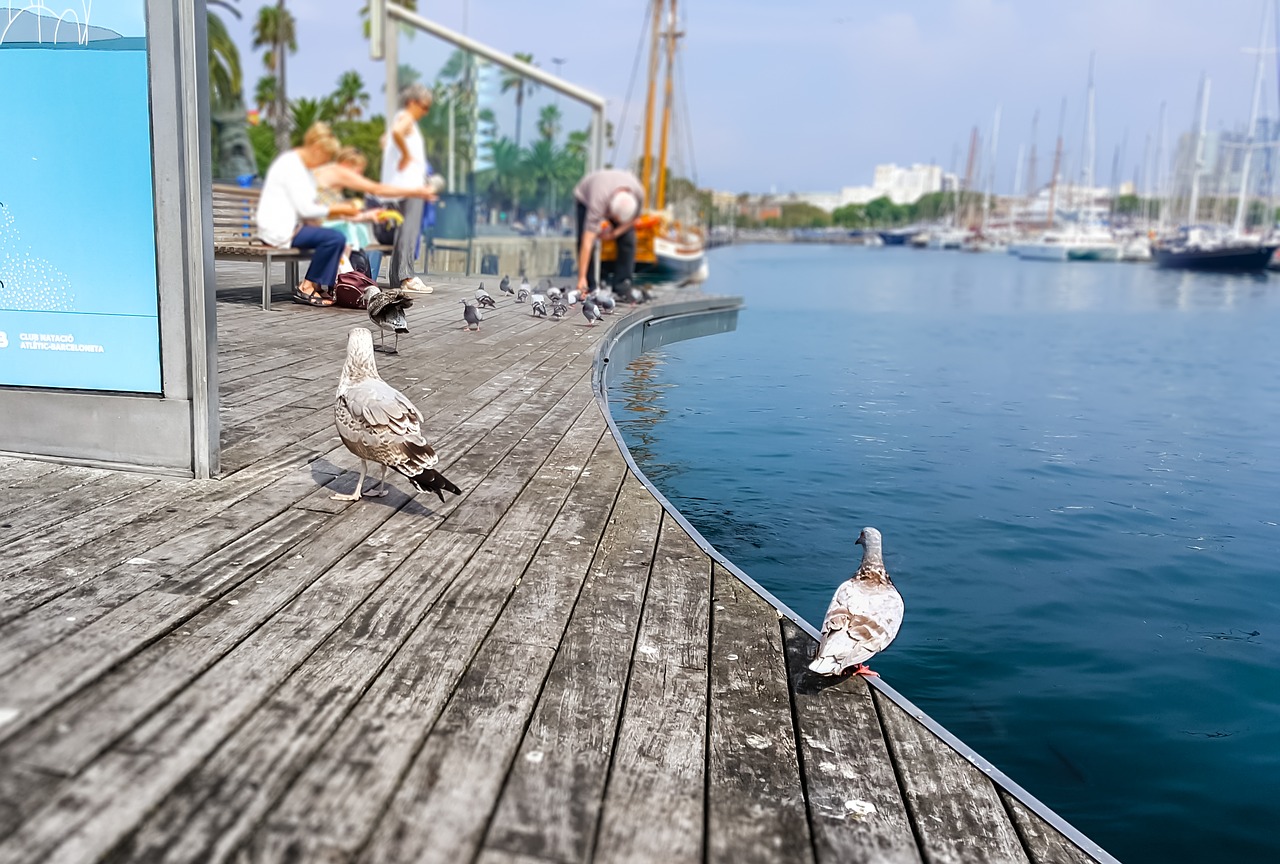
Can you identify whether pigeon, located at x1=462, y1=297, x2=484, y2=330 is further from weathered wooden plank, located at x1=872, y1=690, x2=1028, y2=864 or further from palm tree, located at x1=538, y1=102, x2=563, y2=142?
weathered wooden plank, located at x1=872, y1=690, x2=1028, y2=864

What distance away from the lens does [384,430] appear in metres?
3.74

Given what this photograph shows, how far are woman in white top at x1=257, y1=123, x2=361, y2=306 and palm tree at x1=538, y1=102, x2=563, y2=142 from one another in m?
4.68

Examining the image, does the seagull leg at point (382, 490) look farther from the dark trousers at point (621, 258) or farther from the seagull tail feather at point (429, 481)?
the dark trousers at point (621, 258)

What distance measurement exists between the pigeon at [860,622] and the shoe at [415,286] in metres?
8.63

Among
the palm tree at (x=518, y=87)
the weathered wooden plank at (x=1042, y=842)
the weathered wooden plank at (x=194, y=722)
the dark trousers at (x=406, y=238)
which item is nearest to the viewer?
the weathered wooden plank at (x=194, y=722)

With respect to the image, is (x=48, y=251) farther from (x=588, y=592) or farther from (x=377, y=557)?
(x=588, y=592)

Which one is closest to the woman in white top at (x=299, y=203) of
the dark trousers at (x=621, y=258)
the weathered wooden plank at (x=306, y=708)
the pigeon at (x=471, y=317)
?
the pigeon at (x=471, y=317)

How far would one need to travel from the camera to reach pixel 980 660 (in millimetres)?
4699

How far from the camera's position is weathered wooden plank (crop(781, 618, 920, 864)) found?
2.07 metres

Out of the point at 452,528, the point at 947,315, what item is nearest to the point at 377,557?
the point at 452,528

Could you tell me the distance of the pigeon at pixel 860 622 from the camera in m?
2.73

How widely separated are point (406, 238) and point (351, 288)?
199 cm

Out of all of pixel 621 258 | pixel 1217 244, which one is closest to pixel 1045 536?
pixel 621 258

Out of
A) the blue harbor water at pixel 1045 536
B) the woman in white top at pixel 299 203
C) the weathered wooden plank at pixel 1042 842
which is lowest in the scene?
the blue harbor water at pixel 1045 536
